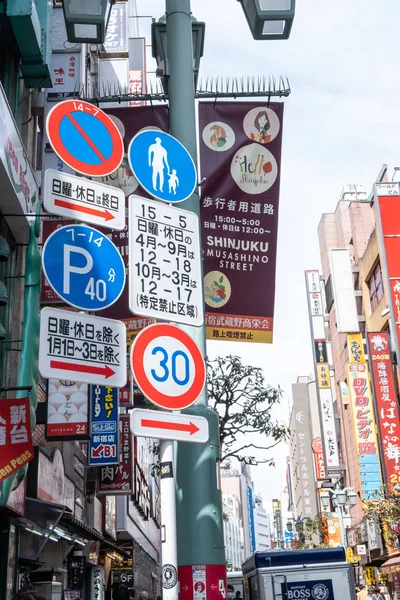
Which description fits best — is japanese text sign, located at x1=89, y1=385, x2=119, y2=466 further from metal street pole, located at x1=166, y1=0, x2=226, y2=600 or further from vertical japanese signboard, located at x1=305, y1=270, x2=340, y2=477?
vertical japanese signboard, located at x1=305, y1=270, x2=340, y2=477

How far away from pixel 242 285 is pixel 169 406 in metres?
3.30

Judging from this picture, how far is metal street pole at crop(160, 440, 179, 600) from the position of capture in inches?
160

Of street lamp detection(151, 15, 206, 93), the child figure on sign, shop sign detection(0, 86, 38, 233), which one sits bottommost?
the child figure on sign

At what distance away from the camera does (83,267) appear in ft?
15.8

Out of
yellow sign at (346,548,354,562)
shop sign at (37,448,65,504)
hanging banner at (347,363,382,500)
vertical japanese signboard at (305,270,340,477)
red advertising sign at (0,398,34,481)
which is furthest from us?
vertical japanese signboard at (305,270,340,477)

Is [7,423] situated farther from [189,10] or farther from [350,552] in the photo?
[350,552]

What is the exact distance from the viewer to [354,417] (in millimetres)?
40844

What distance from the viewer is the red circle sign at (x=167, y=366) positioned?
4.36 m

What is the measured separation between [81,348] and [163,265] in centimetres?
79

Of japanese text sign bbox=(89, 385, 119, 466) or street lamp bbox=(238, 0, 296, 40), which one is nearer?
street lamp bbox=(238, 0, 296, 40)

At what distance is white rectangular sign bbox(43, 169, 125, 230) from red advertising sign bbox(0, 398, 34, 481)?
539cm

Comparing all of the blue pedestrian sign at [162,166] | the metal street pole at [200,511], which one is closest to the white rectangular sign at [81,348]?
the metal street pole at [200,511]

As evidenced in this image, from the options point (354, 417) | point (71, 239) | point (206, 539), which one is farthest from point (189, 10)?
point (354, 417)

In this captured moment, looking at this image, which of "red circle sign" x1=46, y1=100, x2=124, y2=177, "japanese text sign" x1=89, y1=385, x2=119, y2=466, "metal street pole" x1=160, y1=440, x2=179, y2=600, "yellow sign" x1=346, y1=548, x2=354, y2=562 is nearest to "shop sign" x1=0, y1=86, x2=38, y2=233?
"japanese text sign" x1=89, y1=385, x2=119, y2=466
